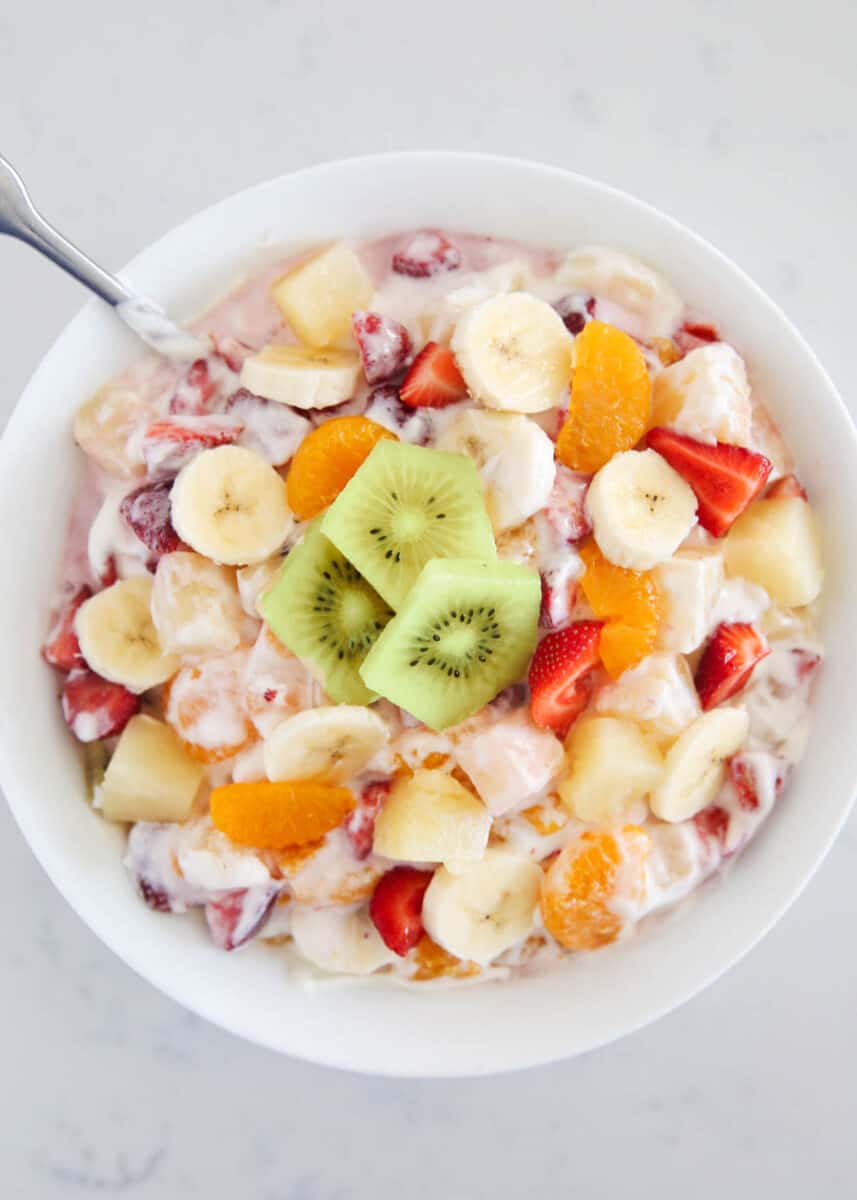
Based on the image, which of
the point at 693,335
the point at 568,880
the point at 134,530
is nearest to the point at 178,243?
the point at 134,530

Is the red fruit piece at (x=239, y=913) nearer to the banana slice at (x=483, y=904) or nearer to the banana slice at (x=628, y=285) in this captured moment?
the banana slice at (x=483, y=904)


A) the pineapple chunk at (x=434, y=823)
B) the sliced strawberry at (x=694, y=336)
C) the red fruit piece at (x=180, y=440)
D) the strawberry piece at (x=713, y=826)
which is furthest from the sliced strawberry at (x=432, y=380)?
the strawberry piece at (x=713, y=826)

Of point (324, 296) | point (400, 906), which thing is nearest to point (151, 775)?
point (400, 906)

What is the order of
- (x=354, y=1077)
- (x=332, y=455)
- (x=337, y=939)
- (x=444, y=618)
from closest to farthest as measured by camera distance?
(x=444, y=618), (x=332, y=455), (x=337, y=939), (x=354, y=1077)

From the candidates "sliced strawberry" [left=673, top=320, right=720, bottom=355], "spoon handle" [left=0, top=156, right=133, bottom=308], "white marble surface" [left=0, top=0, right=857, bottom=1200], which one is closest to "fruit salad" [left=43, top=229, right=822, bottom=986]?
"sliced strawberry" [left=673, top=320, right=720, bottom=355]

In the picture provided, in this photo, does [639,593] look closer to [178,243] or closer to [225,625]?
[225,625]

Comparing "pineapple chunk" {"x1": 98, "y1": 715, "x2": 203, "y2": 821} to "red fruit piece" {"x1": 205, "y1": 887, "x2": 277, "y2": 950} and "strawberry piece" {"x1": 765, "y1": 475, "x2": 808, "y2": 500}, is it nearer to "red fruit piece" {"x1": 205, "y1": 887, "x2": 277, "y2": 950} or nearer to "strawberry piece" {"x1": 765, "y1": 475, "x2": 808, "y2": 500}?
"red fruit piece" {"x1": 205, "y1": 887, "x2": 277, "y2": 950}

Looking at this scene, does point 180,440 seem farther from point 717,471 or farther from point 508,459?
point 717,471
